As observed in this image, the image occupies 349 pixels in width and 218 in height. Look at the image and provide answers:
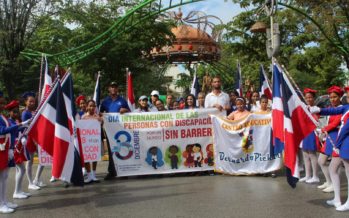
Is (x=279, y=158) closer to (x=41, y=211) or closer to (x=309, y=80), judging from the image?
(x=41, y=211)

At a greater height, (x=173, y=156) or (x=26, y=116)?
(x=26, y=116)

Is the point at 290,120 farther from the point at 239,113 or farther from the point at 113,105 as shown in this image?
the point at 113,105

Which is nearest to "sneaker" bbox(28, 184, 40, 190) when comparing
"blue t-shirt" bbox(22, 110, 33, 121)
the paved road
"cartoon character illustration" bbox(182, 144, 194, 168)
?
the paved road

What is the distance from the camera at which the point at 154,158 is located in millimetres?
9883

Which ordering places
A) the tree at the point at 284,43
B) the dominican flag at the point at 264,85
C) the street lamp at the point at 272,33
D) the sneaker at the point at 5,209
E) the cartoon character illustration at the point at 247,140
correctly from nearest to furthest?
the sneaker at the point at 5,209 → the cartoon character illustration at the point at 247,140 → the dominican flag at the point at 264,85 → the street lamp at the point at 272,33 → the tree at the point at 284,43

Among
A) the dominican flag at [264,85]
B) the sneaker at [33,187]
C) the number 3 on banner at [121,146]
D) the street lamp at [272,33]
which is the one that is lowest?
the sneaker at [33,187]

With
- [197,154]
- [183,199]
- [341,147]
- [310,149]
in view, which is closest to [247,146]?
[197,154]

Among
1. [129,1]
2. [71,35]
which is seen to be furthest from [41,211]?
[129,1]

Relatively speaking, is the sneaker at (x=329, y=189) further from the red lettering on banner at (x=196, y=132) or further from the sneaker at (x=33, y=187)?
the sneaker at (x=33, y=187)

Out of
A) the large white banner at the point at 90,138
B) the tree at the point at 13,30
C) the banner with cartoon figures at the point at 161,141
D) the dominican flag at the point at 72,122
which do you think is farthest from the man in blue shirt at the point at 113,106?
the tree at the point at 13,30

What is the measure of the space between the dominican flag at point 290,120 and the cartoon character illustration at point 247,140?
84.6 inches

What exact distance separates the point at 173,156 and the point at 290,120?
3.57m

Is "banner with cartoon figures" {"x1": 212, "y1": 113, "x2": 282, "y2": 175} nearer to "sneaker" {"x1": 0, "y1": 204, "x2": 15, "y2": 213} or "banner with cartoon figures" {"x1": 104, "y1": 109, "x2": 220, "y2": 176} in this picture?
"banner with cartoon figures" {"x1": 104, "y1": 109, "x2": 220, "y2": 176}

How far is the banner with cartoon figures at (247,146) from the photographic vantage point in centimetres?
957
